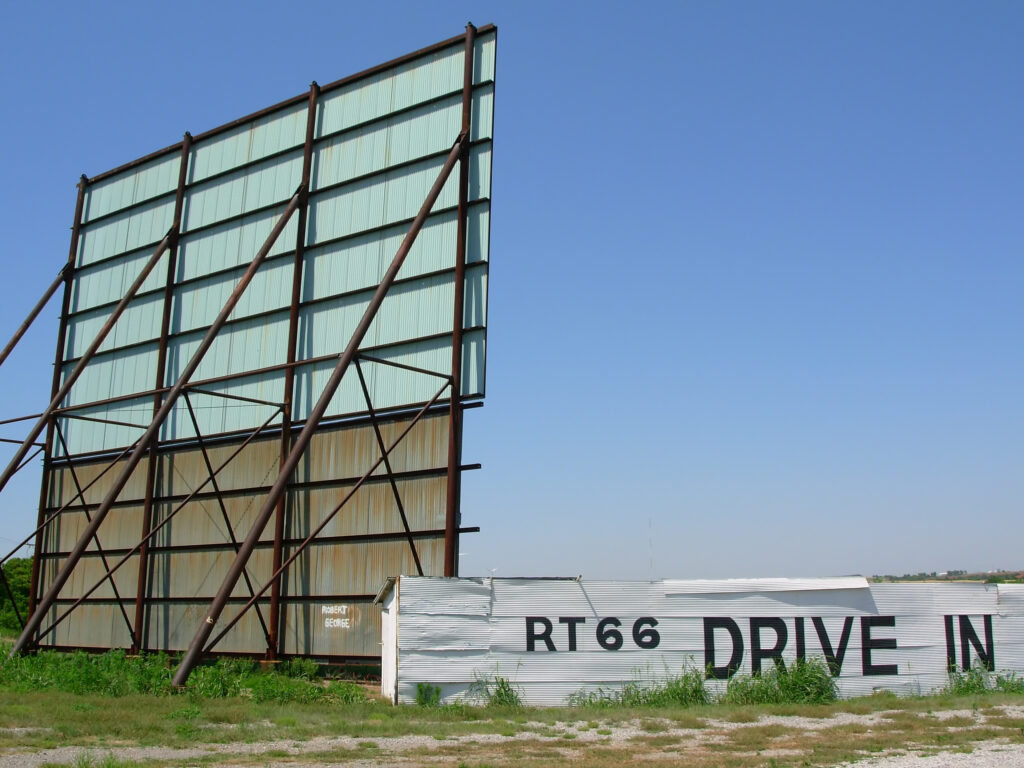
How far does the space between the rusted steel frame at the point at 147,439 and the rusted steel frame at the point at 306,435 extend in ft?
12.3

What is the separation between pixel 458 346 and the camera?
20.3 m

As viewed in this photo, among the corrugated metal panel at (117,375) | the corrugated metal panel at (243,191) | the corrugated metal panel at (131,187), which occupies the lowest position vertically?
the corrugated metal panel at (117,375)

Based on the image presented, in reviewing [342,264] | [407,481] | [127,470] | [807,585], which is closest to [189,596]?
[127,470]

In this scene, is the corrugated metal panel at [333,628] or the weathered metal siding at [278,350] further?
the weathered metal siding at [278,350]

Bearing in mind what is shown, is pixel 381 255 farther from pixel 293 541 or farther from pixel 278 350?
pixel 293 541

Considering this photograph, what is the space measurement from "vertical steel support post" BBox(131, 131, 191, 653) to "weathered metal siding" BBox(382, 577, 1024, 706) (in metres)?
11.1

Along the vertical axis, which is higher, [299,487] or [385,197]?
[385,197]

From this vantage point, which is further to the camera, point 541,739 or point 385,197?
point 385,197

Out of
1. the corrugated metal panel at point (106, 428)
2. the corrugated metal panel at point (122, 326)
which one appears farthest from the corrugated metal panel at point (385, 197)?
the corrugated metal panel at point (106, 428)

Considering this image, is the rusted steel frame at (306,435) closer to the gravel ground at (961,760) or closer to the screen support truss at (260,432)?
the screen support truss at (260,432)

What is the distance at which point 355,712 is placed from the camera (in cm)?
1416

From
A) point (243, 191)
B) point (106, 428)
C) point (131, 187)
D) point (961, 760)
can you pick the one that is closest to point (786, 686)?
point (961, 760)

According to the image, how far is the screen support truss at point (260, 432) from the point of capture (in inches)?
730

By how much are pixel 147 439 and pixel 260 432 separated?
2.53 m
